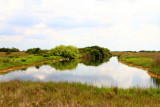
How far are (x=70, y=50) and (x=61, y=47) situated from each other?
15.5 feet

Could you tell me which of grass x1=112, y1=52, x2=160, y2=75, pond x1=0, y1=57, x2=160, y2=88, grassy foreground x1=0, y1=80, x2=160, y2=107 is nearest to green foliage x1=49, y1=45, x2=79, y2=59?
grass x1=112, y1=52, x2=160, y2=75

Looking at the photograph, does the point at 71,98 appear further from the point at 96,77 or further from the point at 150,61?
the point at 150,61

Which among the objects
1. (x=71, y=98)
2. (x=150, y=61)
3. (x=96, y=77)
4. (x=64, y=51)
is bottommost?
(x=96, y=77)

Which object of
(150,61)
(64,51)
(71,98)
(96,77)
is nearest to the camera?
(71,98)

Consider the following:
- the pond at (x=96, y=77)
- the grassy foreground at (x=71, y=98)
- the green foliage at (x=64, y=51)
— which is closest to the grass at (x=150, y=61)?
the pond at (x=96, y=77)

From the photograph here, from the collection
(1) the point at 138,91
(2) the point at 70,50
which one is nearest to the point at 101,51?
(2) the point at 70,50

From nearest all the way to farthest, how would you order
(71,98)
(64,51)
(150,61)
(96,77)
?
(71,98) → (96,77) → (150,61) → (64,51)

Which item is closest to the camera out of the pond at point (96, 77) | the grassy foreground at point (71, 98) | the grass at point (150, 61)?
the grassy foreground at point (71, 98)

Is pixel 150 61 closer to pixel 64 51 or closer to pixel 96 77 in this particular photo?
pixel 96 77

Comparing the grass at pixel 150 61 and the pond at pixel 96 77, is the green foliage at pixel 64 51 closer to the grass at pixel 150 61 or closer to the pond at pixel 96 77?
the grass at pixel 150 61

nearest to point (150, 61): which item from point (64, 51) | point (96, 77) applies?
point (96, 77)

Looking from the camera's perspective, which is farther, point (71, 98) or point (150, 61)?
point (150, 61)

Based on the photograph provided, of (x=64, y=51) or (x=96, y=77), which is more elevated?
(x=64, y=51)

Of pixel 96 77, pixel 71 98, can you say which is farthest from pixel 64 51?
pixel 71 98
